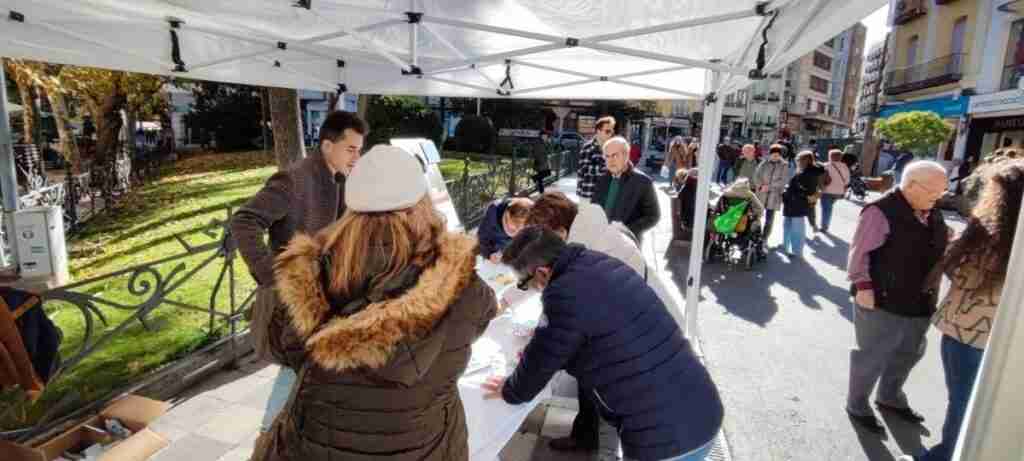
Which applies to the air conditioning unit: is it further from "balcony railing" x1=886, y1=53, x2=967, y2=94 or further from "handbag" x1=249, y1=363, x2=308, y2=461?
"balcony railing" x1=886, y1=53, x2=967, y2=94

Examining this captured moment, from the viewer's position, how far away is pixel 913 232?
3129 millimetres

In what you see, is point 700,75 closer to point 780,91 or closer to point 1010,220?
point 1010,220

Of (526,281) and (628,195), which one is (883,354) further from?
(526,281)

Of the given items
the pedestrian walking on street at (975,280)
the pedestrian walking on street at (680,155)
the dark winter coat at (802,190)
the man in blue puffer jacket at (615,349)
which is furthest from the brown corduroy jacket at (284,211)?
the pedestrian walking on street at (680,155)

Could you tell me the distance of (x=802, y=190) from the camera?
7730 mm

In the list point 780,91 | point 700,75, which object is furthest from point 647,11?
point 780,91

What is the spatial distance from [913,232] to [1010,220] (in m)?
0.63

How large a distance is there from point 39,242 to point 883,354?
807cm

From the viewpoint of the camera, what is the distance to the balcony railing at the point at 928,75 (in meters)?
21.8

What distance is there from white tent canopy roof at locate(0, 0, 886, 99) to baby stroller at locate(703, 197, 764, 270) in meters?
3.22

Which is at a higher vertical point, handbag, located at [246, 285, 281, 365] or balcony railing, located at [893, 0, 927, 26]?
balcony railing, located at [893, 0, 927, 26]

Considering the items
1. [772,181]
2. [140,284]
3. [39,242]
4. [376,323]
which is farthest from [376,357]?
[772,181]

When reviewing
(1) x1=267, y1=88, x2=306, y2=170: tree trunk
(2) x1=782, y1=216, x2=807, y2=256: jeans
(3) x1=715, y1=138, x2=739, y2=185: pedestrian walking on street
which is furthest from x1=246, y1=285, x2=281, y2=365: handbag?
(3) x1=715, y1=138, x2=739, y2=185: pedestrian walking on street

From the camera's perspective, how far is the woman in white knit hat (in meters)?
1.33
